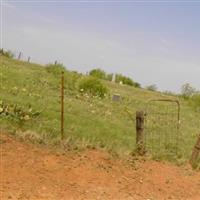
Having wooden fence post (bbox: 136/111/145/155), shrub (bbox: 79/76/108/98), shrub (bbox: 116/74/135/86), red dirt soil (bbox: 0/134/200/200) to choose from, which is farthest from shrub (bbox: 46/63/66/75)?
red dirt soil (bbox: 0/134/200/200)

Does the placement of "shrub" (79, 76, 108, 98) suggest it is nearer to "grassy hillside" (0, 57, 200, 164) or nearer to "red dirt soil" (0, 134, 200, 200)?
"grassy hillside" (0, 57, 200, 164)

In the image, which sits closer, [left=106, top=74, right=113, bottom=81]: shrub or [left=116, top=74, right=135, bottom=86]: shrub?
[left=106, top=74, right=113, bottom=81]: shrub

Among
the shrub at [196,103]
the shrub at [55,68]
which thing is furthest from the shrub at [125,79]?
the shrub at [55,68]

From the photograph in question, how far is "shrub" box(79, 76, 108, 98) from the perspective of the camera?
71.1ft

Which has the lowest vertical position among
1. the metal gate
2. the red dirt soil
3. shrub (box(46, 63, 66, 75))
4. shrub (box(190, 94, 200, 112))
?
the red dirt soil

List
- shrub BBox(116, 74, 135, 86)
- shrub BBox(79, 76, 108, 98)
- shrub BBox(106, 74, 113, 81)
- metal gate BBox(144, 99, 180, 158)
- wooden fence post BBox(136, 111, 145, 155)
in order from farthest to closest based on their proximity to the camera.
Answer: shrub BBox(116, 74, 135, 86), shrub BBox(106, 74, 113, 81), shrub BBox(79, 76, 108, 98), metal gate BBox(144, 99, 180, 158), wooden fence post BBox(136, 111, 145, 155)

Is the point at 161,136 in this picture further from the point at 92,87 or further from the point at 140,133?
the point at 92,87

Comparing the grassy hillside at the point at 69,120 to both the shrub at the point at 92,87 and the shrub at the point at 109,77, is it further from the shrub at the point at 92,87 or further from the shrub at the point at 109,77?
the shrub at the point at 109,77

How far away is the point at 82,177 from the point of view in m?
7.97

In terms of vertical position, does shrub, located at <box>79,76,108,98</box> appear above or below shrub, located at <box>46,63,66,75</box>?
below

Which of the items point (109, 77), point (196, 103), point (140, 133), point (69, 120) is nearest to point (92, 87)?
point (196, 103)

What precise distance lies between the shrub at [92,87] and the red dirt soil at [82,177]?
12.2 m

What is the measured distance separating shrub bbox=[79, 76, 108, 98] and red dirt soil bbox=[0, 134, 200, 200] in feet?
40.1

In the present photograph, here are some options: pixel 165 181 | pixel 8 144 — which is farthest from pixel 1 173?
pixel 165 181
